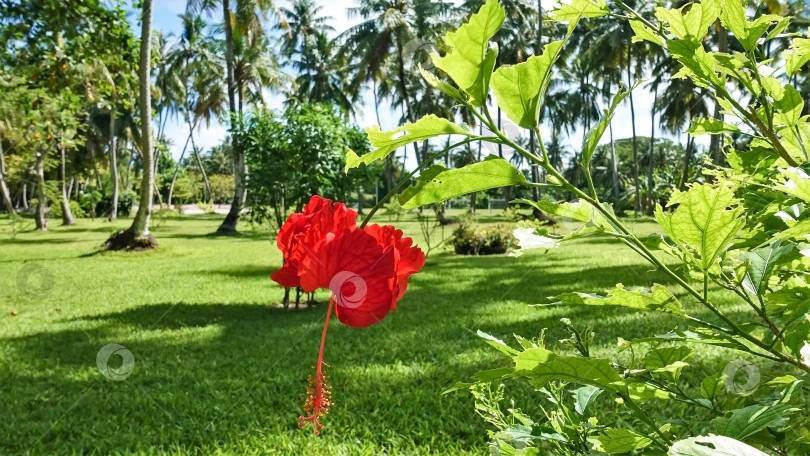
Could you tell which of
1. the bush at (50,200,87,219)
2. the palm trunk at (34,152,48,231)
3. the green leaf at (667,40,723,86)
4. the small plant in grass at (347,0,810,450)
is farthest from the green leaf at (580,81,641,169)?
the bush at (50,200,87,219)

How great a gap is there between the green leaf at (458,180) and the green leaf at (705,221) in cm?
12

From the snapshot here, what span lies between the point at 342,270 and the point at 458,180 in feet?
0.34

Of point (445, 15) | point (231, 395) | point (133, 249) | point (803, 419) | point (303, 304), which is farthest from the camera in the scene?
point (445, 15)

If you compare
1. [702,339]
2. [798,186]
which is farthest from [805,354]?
[798,186]

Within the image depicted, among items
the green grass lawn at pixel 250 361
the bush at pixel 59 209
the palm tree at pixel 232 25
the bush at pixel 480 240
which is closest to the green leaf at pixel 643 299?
the green grass lawn at pixel 250 361

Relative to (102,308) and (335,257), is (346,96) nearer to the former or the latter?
(102,308)

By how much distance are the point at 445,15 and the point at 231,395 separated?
22.2 m

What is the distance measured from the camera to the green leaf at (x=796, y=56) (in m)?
0.53

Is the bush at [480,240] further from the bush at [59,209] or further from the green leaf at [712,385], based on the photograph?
the bush at [59,209]

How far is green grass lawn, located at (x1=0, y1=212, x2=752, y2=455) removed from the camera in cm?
227

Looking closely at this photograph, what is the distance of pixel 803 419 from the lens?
1.76 ft

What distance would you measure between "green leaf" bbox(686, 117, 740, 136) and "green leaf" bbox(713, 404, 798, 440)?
1.10ft

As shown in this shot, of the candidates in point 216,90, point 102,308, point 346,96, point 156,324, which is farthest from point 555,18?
point 346,96

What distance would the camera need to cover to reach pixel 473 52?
0.36 m
